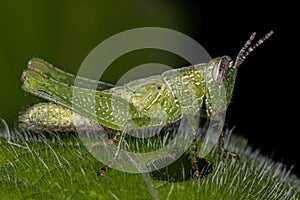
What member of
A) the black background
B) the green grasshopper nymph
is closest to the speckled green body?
the green grasshopper nymph

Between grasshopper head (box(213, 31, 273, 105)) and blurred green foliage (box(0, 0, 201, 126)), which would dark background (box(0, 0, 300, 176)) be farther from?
grasshopper head (box(213, 31, 273, 105))

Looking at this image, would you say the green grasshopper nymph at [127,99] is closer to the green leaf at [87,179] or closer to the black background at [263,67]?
the green leaf at [87,179]

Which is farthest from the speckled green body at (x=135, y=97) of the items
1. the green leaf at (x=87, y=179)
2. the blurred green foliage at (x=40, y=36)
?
the blurred green foliage at (x=40, y=36)

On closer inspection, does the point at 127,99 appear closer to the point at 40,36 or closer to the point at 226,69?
the point at 226,69

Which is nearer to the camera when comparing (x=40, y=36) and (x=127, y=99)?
(x=127, y=99)

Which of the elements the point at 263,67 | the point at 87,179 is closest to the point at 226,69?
the point at 87,179
